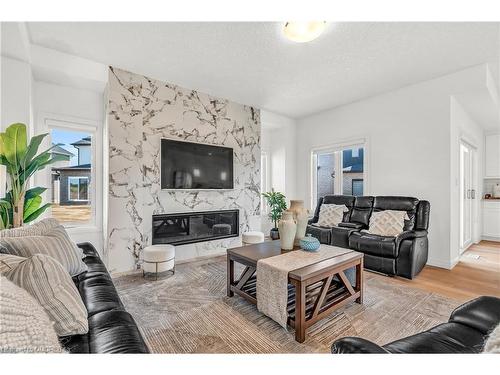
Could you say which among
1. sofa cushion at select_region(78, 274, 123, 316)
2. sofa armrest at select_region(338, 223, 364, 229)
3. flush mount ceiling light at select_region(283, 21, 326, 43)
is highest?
flush mount ceiling light at select_region(283, 21, 326, 43)

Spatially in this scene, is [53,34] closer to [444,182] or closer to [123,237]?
[123,237]

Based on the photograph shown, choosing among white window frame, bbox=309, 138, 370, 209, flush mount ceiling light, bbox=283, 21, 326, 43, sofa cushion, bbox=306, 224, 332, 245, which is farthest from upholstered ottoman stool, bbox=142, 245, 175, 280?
white window frame, bbox=309, 138, 370, 209

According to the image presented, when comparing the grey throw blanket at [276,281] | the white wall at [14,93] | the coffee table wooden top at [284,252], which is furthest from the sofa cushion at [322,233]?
the white wall at [14,93]

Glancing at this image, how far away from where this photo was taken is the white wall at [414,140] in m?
3.42

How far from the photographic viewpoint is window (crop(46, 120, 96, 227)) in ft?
11.3

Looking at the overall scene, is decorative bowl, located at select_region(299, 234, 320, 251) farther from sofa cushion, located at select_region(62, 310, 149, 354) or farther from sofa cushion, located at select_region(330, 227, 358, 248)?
sofa cushion, located at select_region(62, 310, 149, 354)

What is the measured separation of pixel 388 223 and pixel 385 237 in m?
0.29

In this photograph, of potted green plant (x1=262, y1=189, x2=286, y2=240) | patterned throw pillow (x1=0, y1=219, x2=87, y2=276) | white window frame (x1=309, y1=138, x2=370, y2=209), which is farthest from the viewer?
potted green plant (x1=262, y1=189, x2=286, y2=240)

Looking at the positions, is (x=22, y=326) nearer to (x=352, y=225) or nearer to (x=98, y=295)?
(x=98, y=295)

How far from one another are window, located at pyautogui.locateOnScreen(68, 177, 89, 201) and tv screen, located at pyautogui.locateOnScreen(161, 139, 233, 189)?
1208 mm

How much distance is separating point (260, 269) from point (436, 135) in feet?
11.2

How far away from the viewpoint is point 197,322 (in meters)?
1.98

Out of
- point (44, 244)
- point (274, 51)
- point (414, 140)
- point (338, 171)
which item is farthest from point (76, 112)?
point (414, 140)

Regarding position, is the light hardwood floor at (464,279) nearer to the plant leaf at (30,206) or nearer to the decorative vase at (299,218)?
the decorative vase at (299,218)
